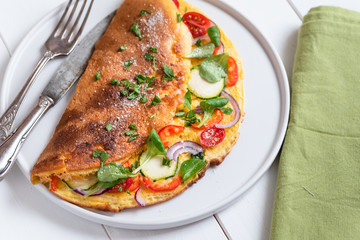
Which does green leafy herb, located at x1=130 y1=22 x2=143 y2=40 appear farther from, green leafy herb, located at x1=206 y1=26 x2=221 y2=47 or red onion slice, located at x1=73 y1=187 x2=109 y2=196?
red onion slice, located at x1=73 y1=187 x2=109 y2=196

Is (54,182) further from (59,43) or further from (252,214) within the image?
(252,214)

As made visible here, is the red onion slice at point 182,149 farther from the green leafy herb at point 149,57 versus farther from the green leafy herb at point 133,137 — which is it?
the green leafy herb at point 149,57

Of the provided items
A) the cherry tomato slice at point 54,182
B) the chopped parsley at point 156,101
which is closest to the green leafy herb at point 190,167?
the chopped parsley at point 156,101

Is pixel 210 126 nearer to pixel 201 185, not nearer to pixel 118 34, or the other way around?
pixel 201 185

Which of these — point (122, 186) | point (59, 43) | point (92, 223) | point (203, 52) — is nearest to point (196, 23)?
point (203, 52)

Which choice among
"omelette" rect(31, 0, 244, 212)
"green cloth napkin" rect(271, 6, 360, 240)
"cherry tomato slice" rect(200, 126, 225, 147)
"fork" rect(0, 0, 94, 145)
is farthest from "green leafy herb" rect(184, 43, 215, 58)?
"fork" rect(0, 0, 94, 145)
